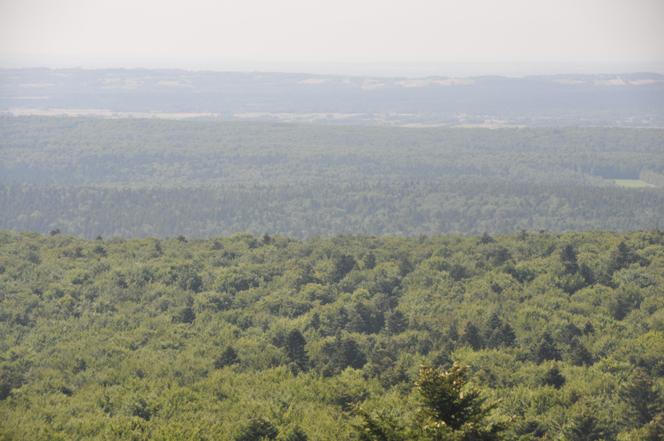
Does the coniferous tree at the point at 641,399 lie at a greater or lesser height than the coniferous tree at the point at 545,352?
greater

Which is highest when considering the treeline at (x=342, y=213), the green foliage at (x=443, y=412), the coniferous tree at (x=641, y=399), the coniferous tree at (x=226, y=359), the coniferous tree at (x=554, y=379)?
the green foliage at (x=443, y=412)

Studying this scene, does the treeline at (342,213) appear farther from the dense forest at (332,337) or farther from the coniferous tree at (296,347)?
the coniferous tree at (296,347)

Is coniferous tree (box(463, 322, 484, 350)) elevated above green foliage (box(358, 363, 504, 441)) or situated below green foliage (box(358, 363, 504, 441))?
below

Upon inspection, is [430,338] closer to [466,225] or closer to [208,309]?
[208,309]

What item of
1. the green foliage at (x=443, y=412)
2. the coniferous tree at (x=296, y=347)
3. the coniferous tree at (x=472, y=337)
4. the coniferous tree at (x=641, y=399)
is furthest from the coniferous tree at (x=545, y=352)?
the green foliage at (x=443, y=412)

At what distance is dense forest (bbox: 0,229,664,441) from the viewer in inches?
1732

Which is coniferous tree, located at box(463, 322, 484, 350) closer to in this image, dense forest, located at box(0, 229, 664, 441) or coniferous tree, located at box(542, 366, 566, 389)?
dense forest, located at box(0, 229, 664, 441)

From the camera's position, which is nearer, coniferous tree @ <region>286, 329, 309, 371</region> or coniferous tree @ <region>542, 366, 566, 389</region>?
coniferous tree @ <region>542, 366, 566, 389</region>

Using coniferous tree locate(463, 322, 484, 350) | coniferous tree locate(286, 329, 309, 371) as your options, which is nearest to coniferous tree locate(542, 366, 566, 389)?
coniferous tree locate(463, 322, 484, 350)

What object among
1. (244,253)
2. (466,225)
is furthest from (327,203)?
(244,253)

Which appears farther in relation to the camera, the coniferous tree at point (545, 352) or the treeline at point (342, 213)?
the treeline at point (342, 213)

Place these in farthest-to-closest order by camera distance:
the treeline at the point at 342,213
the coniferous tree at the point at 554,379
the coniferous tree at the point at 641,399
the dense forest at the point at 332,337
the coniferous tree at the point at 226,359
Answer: the treeline at the point at 342,213 < the coniferous tree at the point at 226,359 < the coniferous tree at the point at 554,379 < the coniferous tree at the point at 641,399 < the dense forest at the point at 332,337

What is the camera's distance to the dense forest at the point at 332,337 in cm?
4400

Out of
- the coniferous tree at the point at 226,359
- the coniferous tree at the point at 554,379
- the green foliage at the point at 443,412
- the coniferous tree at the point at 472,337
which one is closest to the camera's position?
the green foliage at the point at 443,412
